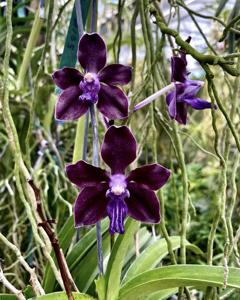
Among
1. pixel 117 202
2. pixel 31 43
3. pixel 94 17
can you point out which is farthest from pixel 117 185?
pixel 31 43

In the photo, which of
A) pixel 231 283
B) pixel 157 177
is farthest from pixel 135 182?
pixel 231 283

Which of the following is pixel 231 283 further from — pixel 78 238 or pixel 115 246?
pixel 78 238

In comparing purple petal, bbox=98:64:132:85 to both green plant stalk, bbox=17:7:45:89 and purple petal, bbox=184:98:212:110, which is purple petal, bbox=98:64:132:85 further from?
green plant stalk, bbox=17:7:45:89

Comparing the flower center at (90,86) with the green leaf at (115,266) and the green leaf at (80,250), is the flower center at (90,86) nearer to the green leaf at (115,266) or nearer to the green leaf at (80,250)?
the green leaf at (115,266)

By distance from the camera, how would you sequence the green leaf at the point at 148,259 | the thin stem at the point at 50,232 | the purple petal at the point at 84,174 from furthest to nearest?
the green leaf at the point at 148,259, the purple petal at the point at 84,174, the thin stem at the point at 50,232

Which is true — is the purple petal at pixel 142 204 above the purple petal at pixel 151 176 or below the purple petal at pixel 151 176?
below

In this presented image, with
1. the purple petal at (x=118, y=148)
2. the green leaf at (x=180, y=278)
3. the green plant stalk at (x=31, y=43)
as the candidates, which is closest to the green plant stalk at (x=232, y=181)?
the green leaf at (x=180, y=278)
